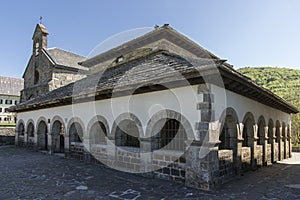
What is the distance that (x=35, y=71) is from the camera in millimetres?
19656

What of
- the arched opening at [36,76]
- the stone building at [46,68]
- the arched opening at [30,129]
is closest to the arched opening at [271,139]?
the arched opening at [30,129]

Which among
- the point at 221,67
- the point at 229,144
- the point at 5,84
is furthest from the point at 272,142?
the point at 5,84

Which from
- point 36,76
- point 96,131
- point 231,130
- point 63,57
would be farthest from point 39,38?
point 231,130

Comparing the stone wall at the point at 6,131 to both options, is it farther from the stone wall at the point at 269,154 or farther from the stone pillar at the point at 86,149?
the stone wall at the point at 269,154

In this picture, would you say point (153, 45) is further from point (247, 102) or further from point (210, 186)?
point (210, 186)

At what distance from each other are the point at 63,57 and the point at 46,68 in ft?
6.95

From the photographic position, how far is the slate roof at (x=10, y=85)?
42.0 metres

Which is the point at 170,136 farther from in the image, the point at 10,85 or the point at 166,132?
the point at 10,85

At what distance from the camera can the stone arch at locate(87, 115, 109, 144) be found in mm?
8195

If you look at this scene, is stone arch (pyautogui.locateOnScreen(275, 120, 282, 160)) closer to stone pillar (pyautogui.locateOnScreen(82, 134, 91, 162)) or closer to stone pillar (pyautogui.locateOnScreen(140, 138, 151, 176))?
stone pillar (pyautogui.locateOnScreen(140, 138, 151, 176))

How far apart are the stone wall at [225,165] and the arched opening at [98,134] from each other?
4.61 metres

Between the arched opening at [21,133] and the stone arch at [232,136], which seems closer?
the stone arch at [232,136]

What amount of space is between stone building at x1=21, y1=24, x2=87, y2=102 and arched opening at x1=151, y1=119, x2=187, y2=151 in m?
13.4

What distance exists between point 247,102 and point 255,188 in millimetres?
3077
